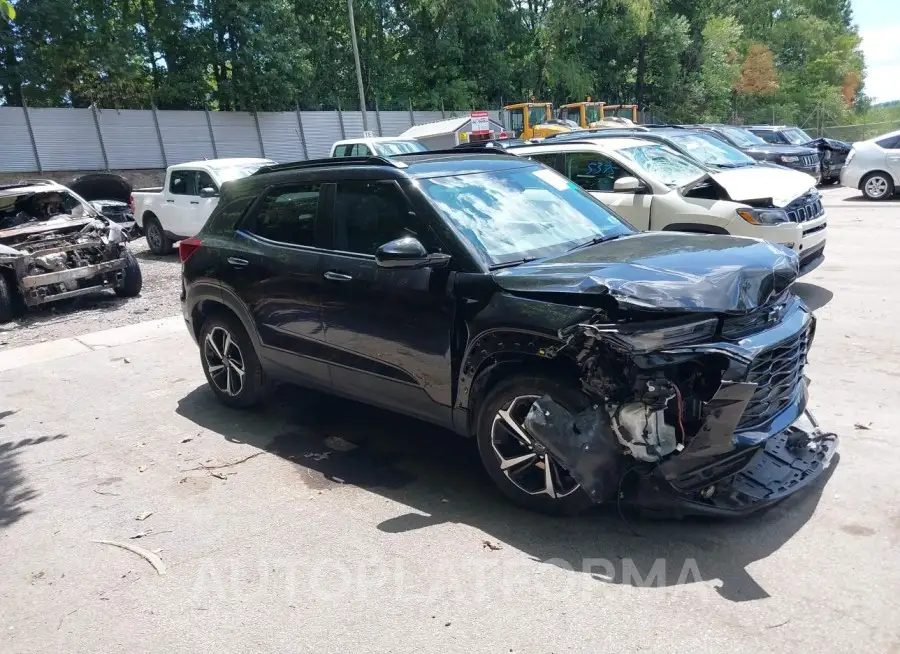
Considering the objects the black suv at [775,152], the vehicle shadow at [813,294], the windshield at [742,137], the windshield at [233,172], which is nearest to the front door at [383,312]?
the vehicle shadow at [813,294]

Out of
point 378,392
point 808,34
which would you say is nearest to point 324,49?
point 378,392

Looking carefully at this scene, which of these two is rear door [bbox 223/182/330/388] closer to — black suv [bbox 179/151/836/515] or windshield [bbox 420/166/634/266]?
black suv [bbox 179/151/836/515]

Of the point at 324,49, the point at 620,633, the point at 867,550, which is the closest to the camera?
the point at 620,633

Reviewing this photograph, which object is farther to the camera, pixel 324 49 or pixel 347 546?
pixel 324 49

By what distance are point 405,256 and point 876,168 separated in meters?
16.2

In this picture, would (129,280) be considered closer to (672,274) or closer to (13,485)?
(13,485)

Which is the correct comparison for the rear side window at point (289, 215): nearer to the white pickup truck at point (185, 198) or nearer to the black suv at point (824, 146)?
the white pickup truck at point (185, 198)

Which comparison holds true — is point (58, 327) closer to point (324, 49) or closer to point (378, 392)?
point (378, 392)

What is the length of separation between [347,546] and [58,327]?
290 inches

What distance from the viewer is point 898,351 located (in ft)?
20.5

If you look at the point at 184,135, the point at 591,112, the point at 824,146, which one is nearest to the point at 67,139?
the point at 184,135

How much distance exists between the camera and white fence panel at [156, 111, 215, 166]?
27.2m

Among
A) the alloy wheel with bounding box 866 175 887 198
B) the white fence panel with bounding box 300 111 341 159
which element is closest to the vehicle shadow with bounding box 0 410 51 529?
the alloy wheel with bounding box 866 175 887 198

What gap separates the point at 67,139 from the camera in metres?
24.7
